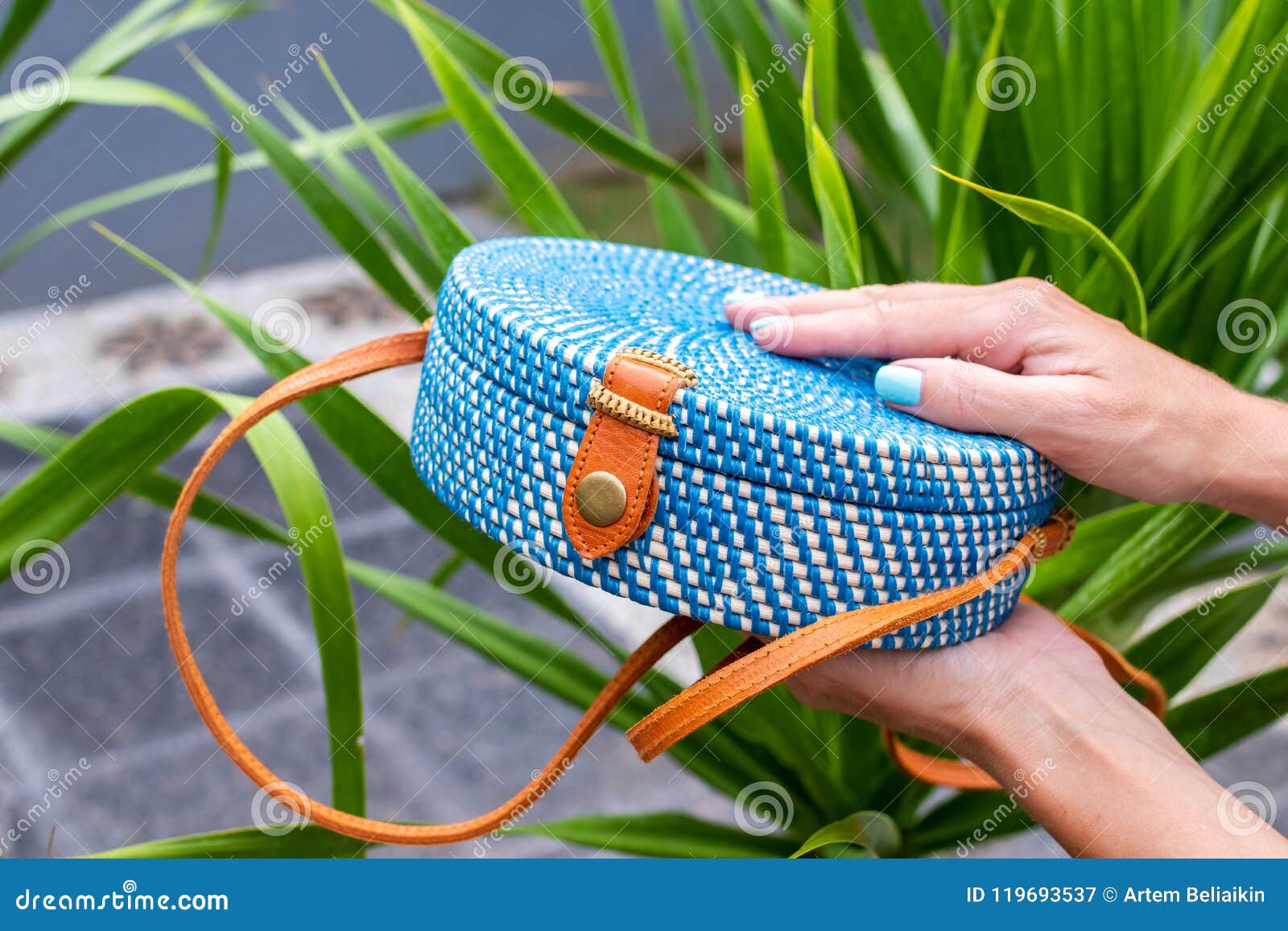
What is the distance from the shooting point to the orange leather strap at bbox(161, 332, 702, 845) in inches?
24.7

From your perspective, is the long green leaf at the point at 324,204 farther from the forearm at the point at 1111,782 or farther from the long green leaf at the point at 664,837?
the forearm at the point at 1111,782

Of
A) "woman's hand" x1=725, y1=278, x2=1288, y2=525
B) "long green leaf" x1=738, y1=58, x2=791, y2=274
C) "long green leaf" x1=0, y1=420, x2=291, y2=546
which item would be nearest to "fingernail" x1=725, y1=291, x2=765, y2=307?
"woman's hand" x1=725, y1=278, x2=1288, y2=525

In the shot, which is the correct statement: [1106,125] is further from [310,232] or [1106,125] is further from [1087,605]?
[310,232]

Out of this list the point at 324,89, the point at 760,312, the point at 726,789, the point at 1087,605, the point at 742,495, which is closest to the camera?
the point at 742,495

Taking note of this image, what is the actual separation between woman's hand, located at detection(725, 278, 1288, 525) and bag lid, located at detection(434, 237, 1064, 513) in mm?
15

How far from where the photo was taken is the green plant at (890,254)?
28.6 inches

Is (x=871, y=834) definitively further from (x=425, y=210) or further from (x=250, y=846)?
(x=425, y=210)

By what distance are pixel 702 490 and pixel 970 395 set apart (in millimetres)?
160

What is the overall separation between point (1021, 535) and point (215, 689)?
1.26 meters

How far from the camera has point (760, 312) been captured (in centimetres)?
66

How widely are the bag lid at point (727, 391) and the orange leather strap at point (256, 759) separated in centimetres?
9

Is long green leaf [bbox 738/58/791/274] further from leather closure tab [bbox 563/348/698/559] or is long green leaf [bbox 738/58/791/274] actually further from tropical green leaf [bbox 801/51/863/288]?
leather closure tab [bbox 563/348/698/559]
